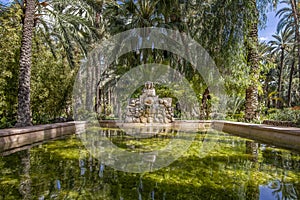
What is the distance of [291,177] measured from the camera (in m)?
3.29

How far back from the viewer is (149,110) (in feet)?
43.9

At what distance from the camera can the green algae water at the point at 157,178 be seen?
8.67 ft

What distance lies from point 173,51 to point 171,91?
153 inches

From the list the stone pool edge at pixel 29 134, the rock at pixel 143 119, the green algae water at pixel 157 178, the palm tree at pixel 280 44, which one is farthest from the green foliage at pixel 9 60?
the palm tree at pixel 280 44

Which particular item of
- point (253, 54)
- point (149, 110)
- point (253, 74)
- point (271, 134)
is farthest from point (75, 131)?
point (253, 54)

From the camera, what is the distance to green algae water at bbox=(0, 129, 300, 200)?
8.67 feet

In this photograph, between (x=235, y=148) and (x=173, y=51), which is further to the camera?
(x=173, y=51)

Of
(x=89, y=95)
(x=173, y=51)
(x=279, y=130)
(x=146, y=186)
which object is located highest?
(x=173, y=51)

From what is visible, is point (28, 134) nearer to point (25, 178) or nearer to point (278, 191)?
point (25, 178)

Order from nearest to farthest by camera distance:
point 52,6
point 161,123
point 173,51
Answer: point 52,6 → point 161,123 → point 173,51

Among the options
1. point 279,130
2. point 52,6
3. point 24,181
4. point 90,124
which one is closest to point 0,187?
point 24,181

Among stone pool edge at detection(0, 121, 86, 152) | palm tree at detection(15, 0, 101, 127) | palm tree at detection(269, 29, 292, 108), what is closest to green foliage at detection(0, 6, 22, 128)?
palm tree at detection(15, 0, 101, 127)

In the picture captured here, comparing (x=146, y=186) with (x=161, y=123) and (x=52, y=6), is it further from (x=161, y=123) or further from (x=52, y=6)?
(x=161, y=123)

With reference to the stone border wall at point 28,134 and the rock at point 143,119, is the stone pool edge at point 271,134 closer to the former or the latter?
the rock at point 143,119
